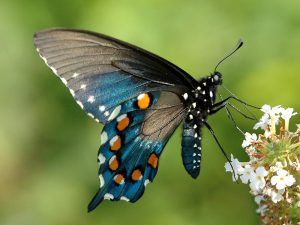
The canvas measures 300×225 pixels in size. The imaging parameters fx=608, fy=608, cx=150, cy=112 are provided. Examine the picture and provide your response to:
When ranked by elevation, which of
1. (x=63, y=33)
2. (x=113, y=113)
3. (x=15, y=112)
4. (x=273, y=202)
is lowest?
(x=273, y=202)

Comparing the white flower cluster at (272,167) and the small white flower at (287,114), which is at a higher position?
the small white flower at (287,114)

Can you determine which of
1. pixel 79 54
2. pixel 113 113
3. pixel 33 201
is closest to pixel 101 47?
pixel 79 54

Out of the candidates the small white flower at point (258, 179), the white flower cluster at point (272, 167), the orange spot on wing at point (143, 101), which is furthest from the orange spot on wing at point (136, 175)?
the small white flower at point (258, 179)

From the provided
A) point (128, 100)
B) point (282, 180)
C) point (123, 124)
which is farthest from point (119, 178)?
point (282, 180)

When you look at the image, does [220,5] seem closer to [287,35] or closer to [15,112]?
[287,35]

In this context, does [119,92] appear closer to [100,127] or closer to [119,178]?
[119,178]

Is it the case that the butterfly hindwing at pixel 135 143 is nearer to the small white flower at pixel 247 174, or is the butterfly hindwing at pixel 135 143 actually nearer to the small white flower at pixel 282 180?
the small white flower at pixel 247 174
